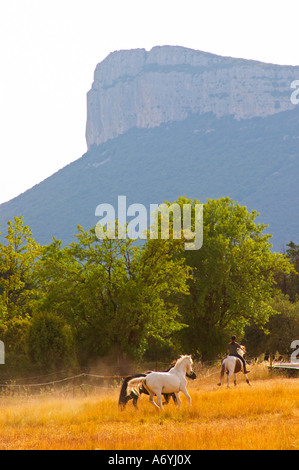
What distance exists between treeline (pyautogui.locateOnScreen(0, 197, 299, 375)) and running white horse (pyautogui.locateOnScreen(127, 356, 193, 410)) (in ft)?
30.6

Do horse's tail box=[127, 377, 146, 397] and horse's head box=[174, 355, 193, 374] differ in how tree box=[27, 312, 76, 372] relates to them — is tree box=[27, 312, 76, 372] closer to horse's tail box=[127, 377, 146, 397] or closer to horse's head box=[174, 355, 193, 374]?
horse's tail box=[127, 377, 146, 397]

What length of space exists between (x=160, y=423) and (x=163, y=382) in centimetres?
188

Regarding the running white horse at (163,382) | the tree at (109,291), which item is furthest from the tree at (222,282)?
the running white horse at (163,382)

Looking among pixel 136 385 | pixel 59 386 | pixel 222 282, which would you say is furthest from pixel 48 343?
pixel 222 282

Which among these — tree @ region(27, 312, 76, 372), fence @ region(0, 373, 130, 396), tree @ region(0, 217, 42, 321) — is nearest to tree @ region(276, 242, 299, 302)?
tree @ region(0, 217, 42, 321)

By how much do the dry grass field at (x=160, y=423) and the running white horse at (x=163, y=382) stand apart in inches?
21.0

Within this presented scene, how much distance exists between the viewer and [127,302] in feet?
95.2

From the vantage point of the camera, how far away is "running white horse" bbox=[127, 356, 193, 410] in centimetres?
1730

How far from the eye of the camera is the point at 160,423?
15.6m

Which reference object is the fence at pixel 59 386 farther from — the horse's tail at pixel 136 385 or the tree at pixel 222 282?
the tree at pixel 222 282

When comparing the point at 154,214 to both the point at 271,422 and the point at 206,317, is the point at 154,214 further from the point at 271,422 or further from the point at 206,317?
the point at 271,422
